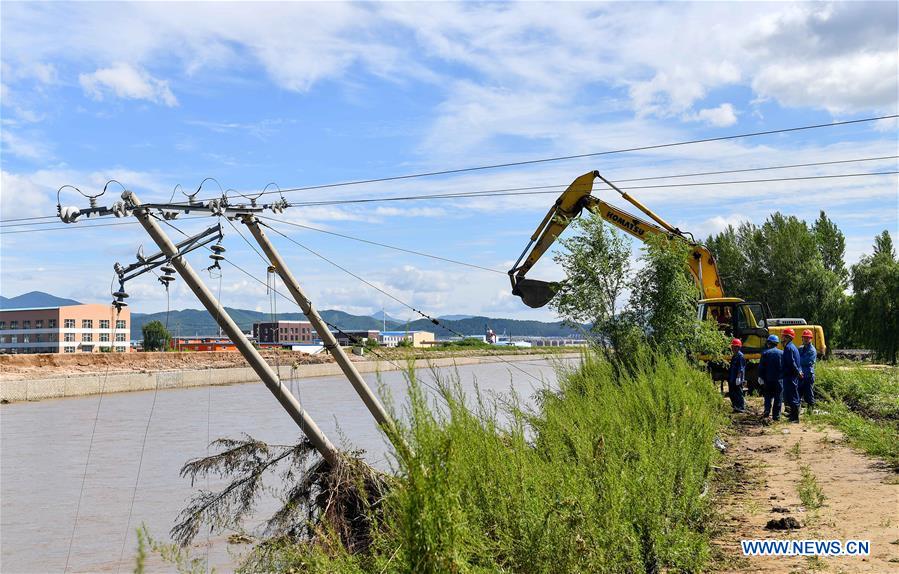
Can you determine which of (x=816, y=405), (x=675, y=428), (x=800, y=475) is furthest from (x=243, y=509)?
(x=816, y=405)

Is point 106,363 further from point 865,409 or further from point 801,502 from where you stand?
point 801,502

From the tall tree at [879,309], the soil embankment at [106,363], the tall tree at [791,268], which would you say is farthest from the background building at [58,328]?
the tall tree at [879,309]

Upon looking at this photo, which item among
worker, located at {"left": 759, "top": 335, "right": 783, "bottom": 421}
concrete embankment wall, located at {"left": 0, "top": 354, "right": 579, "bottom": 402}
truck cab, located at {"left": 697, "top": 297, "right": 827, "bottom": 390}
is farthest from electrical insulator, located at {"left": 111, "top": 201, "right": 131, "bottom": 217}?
concrete embankment wall, located at {"left": 0, "top": 354, "right": 579, "bottom": 402}

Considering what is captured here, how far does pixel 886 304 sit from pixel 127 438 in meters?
37.8

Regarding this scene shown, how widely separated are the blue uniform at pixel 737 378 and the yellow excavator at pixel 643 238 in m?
2.97

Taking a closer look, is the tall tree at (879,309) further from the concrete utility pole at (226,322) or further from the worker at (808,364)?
the concrete utility pole at (226,322)

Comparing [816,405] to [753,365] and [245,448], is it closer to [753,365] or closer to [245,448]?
[753,365]

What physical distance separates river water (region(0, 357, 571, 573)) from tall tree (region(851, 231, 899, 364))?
2747 centimetres

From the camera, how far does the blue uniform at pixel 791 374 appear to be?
16641mm

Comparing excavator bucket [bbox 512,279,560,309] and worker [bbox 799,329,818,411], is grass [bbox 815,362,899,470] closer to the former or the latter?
worker [bbox 799,329,818,411]

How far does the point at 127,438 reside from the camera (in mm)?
27297

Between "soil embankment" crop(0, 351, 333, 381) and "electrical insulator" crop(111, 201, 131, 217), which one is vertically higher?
"electrical insulator" crop(111, 201, 131, 217)

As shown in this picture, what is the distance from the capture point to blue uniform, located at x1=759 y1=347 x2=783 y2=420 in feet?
54.5

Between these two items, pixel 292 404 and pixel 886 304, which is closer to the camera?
pixel 292 404
